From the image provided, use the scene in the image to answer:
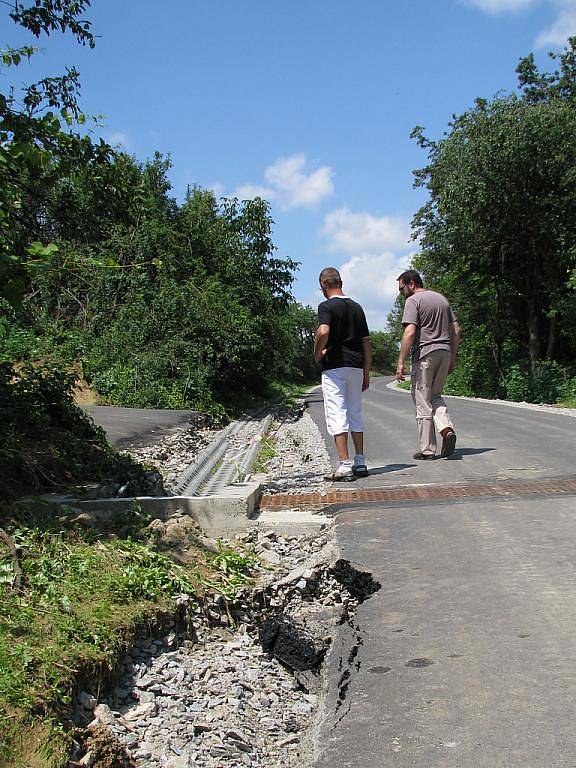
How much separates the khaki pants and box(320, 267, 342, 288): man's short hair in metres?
A: 1.52

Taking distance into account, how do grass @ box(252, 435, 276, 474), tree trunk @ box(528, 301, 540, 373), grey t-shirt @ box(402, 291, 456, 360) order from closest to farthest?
1. grey t-shirt @ box(402, 291, 456, 360)
2. grass @ box(252, 435, 276, 474)
3. tree trunk @ box(528, 301, 540, 373)

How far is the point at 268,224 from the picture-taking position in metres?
26.9

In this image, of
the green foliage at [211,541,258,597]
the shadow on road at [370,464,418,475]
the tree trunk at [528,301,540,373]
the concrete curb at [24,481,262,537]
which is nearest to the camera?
the green foliage at [211,541,258,597]

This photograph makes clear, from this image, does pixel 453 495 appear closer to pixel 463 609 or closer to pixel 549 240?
pixel 463 609

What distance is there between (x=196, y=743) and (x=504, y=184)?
81.7ft

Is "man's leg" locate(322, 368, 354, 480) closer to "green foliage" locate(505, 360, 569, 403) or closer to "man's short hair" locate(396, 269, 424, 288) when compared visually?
"man's short hair" locate(396, 269, 424, 288)

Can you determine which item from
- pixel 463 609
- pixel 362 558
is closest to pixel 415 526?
pixel 362 558

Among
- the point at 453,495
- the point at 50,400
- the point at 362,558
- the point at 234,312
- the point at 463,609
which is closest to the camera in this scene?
the point at 463,609

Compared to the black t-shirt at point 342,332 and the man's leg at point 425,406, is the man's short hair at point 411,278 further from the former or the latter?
the black t-shirt at point 342,332

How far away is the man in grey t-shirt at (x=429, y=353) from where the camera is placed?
8461mm

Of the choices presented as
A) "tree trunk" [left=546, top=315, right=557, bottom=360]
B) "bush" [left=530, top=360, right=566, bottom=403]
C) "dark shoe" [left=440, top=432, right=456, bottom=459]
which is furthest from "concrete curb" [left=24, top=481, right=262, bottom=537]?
"tree trunk" [left=546, top=315, right=557, bottom=360]

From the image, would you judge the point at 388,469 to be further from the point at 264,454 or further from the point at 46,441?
the point at 46,441

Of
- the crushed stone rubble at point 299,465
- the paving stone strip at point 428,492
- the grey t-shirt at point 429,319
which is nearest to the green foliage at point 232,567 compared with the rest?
the paving stone strip at point 428,492

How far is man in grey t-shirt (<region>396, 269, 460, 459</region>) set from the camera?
27.8 ft
